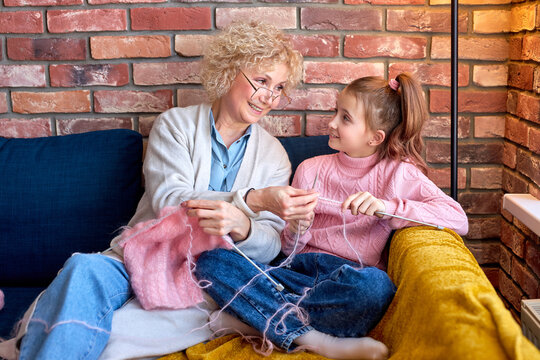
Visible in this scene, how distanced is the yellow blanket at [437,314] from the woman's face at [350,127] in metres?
0.29

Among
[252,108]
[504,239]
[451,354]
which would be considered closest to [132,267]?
[252,108]

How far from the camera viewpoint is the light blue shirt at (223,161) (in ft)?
5.74

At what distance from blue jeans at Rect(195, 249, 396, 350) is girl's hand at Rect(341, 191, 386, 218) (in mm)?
144

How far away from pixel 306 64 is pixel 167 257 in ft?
2.89

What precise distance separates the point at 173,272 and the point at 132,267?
0.36 ft

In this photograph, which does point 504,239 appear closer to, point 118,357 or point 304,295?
point 304,295

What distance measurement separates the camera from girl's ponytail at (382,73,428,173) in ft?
5.24

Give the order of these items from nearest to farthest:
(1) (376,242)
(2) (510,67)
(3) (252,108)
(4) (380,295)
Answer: (4) (380,295) < (1) (376,242) < (3) (252,108) < (2) (510,67)

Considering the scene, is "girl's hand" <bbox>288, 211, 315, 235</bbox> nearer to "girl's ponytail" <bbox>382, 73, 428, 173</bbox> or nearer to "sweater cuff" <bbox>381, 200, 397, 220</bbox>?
"sweater cuff" <bbox>381, 200, 397, 220</bbox>

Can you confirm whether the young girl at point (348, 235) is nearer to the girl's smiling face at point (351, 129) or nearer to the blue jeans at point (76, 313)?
the girl's smiling face at point (351, 129)

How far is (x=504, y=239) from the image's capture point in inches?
79.4

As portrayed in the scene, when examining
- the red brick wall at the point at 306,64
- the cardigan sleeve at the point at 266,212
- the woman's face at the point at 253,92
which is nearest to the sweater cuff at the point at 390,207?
the cardigan sleeve at the point at 266,212

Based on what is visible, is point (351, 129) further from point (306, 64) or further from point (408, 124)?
point (306, 64)

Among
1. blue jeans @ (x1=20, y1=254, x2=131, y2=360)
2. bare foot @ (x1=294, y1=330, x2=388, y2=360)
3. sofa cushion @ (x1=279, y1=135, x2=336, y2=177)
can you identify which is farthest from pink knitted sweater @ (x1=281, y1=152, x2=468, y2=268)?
blue jeans @ (x1=20, y1=254, x2=131, y2=360)
